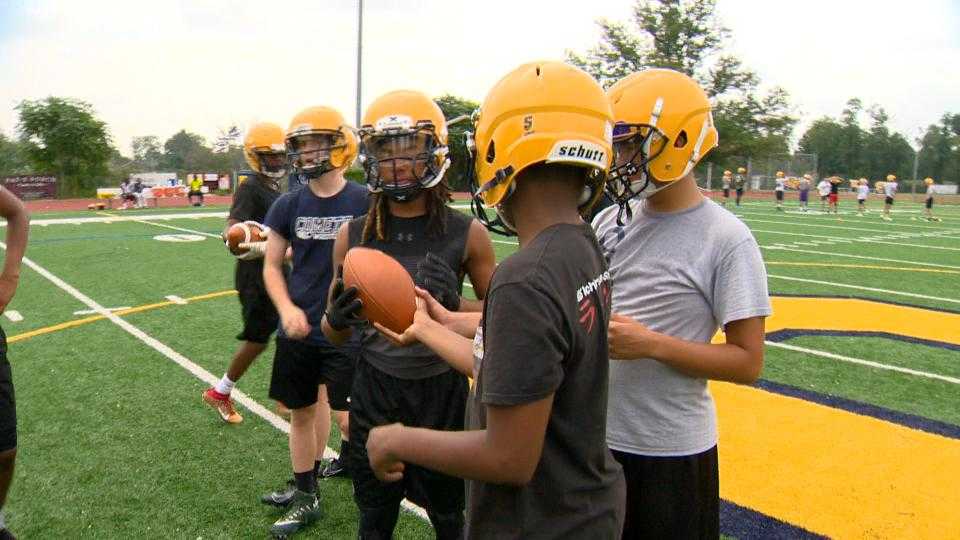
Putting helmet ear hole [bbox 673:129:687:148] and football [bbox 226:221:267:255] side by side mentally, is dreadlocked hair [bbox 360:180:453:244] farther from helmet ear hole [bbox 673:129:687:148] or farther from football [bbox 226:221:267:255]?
football [bbox 226:221:267:255]

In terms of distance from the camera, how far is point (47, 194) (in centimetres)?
3862

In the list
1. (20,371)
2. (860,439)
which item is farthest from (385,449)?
(20,371)

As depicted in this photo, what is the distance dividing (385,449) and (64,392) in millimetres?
5470

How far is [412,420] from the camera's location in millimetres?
2965

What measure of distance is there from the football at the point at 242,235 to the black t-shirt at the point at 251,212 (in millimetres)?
302

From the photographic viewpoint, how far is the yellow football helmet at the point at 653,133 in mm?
2211

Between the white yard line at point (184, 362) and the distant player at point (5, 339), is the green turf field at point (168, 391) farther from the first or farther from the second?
the distant player at point (5, 339)

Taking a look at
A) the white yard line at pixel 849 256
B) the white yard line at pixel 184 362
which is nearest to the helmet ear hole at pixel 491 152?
the white yard line at pixel 184 362

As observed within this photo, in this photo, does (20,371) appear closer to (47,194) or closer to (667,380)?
(667,380)

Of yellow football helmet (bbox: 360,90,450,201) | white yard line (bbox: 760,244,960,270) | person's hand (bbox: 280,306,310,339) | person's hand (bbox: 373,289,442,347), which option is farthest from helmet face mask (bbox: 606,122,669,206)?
white yard line (bbox: 760,244,960,270)

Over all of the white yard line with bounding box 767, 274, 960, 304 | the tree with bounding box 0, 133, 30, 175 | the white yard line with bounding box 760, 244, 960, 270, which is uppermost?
the tree with bounding box 0, 133, 30, 175

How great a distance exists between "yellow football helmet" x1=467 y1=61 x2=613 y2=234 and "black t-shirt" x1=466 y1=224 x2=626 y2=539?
16 cm

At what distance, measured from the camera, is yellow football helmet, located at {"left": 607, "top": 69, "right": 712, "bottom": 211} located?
221 cm

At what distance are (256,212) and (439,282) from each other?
3.00 metres
